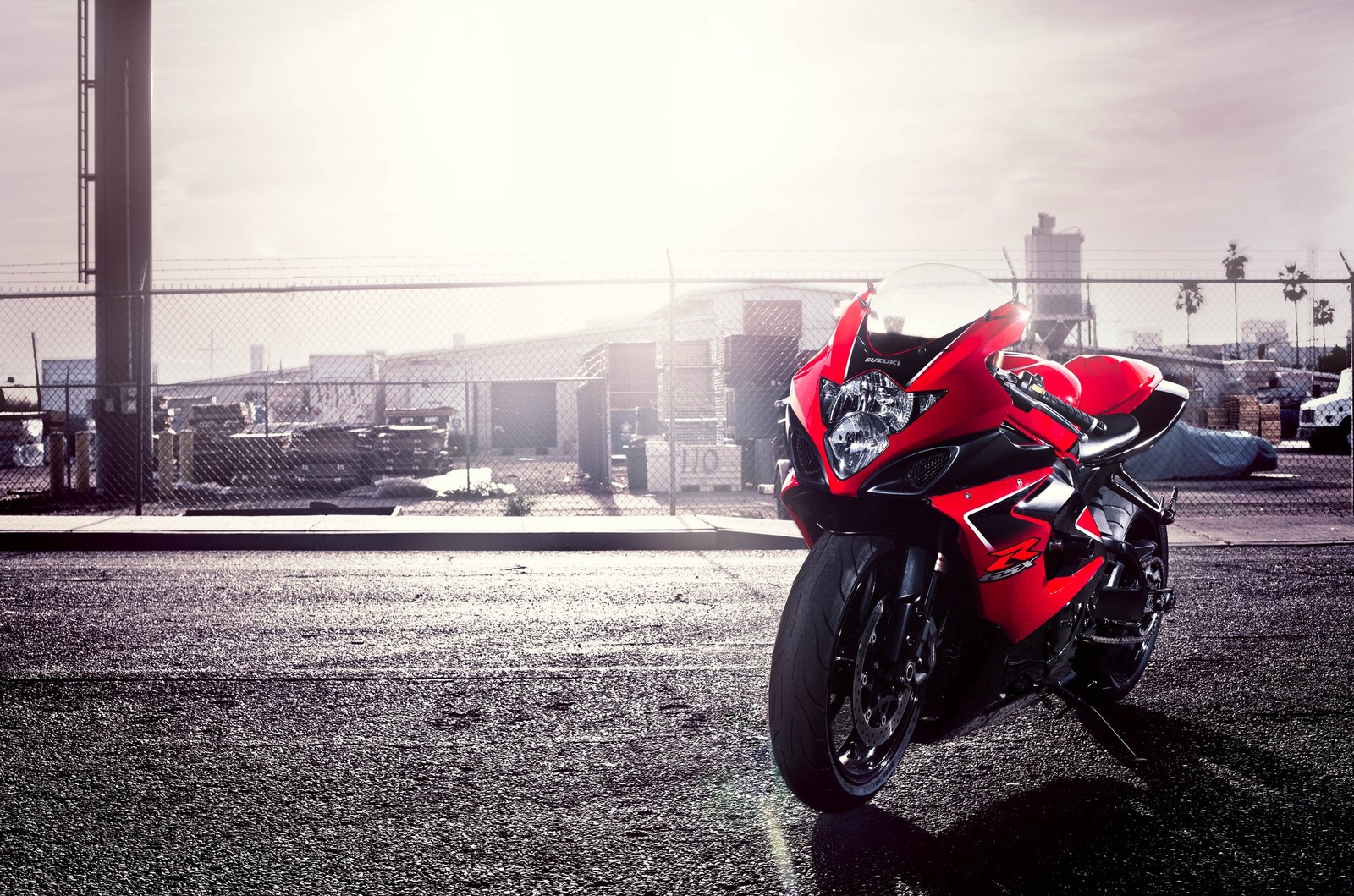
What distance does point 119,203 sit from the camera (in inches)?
577

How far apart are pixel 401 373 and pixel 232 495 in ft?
82.1

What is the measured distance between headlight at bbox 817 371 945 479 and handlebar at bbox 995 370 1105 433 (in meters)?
0.34

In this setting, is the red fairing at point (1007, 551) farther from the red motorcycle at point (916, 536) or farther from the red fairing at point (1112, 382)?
the red fairing at point (1112, 382)

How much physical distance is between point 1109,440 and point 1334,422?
87.8 feet

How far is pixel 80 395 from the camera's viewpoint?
44875 mm

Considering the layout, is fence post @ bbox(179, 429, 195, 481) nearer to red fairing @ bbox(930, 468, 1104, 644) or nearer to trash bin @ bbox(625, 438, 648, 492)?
trash bin @ bbox(625, 438, 648, 492)

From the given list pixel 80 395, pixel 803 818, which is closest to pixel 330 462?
pixel 803 818

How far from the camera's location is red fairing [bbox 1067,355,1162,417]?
4.09 meters

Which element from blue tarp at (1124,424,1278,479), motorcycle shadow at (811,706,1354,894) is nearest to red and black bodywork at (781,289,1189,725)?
motorcycle shadow at (811,706,1354,894)

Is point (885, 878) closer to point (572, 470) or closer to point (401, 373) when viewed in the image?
point (572, 470)

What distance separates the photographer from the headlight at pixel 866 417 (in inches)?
113

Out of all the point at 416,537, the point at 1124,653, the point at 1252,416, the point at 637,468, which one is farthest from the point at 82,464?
the point at 1252,416

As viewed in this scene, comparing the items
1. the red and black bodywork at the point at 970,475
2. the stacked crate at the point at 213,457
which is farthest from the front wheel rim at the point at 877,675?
the stacked crate at the point at 213,457

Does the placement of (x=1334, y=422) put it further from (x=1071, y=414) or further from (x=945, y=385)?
(x=945, y=385)
